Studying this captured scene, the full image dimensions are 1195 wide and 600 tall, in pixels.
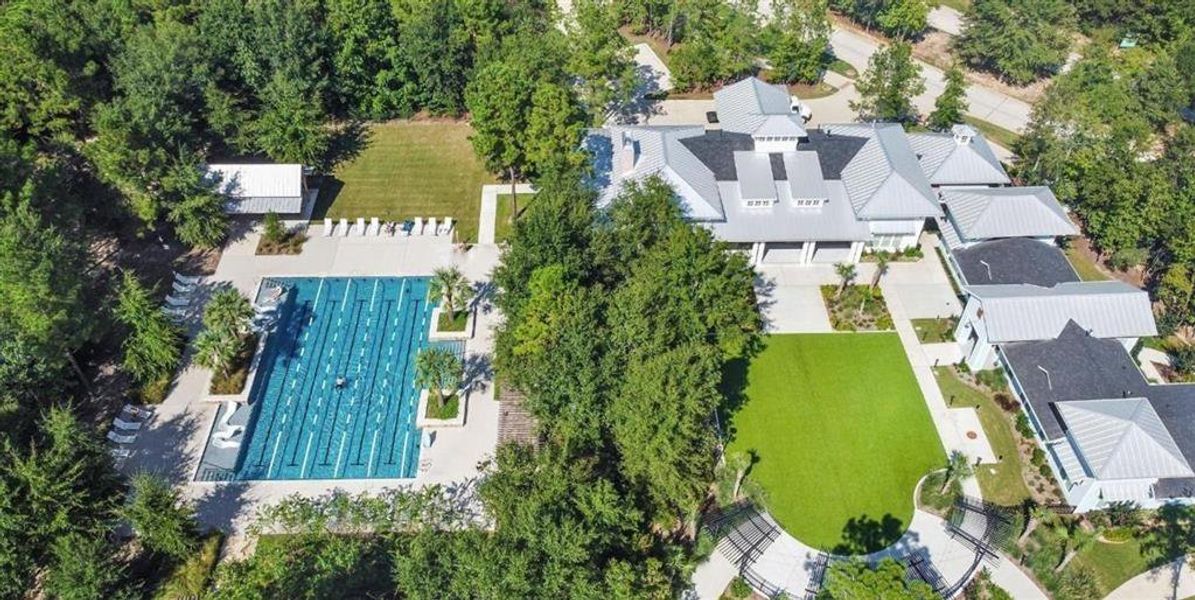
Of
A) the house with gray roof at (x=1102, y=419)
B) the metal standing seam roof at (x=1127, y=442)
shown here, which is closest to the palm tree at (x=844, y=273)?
the house with gray roof at (x=1102, y=419)

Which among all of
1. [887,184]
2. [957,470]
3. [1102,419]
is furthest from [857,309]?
[1102,419]

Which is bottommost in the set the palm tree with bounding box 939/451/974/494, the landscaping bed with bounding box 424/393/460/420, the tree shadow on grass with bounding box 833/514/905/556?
the tree shadow on grass with bounding box 833/514/905/556

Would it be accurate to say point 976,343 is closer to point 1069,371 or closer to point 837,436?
point 1069,371

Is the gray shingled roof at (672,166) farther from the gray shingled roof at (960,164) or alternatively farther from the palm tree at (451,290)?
the gray shingled roof at (960,164)

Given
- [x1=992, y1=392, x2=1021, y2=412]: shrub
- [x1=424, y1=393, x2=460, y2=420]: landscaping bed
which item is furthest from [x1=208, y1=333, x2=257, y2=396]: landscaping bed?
[x1=992, y1=392, x2=1021, y2=412]: shrub

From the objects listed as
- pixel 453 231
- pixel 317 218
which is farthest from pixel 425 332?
pixel 317 218

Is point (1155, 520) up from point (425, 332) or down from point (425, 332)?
down

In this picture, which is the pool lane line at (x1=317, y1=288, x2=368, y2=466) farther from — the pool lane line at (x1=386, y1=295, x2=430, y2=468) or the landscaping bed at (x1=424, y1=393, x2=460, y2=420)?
the landscaping bed at (x1=424, y1=393, x2=460, y2=420)

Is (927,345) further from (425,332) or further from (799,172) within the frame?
(425,332)
